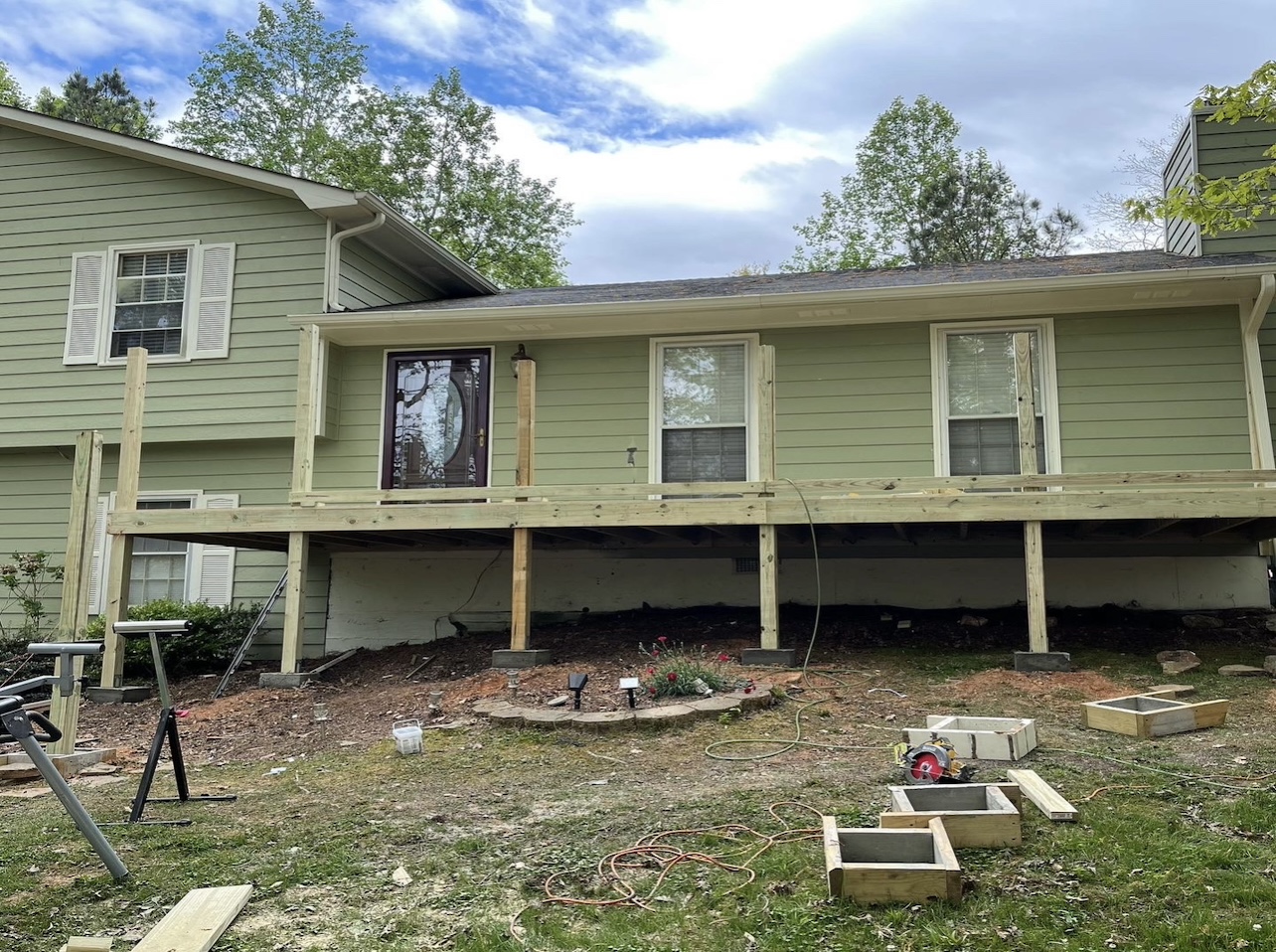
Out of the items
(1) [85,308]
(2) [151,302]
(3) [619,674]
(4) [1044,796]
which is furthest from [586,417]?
(4) [1044,796]

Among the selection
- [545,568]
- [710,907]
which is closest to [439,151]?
[545,568]

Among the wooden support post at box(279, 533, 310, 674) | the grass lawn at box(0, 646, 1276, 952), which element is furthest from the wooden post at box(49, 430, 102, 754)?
the wooden support post at box(279, 533, 310, 674)

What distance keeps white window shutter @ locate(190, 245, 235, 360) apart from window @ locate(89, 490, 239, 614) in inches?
65.1

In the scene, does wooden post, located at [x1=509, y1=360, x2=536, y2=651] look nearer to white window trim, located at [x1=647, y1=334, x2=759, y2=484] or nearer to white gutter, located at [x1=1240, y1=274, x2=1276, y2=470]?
white window trim, located at [x1=647, y1=334, x2=759, y2=484]

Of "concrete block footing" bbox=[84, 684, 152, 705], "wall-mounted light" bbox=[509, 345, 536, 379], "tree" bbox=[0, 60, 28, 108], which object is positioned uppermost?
"tree" bbox=[0, 60, 28, 108]

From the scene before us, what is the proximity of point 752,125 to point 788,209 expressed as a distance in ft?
34.6

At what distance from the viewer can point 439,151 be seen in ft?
83.9

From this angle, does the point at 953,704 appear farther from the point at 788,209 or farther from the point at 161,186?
the point at 788,209

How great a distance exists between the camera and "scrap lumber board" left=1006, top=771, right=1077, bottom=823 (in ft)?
12.0

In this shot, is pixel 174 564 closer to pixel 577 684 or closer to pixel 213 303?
pixel 213 303

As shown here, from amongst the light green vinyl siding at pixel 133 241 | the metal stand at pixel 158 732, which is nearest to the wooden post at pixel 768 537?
the metal stand at pixel 158 732

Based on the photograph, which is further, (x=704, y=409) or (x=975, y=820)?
(x=704, y=409)

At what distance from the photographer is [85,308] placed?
1138 cm

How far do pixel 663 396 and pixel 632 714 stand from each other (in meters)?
4.88
